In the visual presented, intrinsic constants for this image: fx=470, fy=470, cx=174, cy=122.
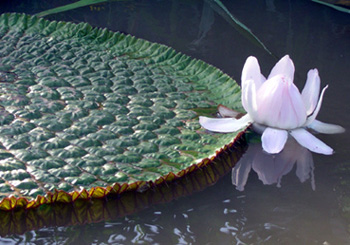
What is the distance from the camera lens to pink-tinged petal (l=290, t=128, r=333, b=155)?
96cm

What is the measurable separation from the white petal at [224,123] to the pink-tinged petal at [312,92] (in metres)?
0.14

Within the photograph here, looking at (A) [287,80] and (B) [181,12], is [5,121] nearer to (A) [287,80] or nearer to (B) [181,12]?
(A) [287,80]

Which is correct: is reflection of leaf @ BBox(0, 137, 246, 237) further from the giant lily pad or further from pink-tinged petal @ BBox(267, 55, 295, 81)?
pink-tinged petal @ BBox(267, 55, 295, 81)

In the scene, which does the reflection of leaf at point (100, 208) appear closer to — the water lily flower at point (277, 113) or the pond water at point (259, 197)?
the pond water at point (259, 197)

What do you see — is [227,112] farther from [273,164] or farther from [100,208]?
[100,208]

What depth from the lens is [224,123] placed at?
1018 millimetres

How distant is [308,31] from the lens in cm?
171

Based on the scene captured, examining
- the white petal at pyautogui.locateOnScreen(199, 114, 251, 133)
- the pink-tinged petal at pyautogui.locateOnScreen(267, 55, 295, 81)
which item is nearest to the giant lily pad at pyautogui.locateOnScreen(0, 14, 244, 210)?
the white petal at pyautogui.locateOnScreen(199, 114, 251, 133)

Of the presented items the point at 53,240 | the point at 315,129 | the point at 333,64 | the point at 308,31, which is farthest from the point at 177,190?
the point at 308,31

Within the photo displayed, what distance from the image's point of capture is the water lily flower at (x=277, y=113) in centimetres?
96

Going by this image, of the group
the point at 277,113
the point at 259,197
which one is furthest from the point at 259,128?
the point at 259,197

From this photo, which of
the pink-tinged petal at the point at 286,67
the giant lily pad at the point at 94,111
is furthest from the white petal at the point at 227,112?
the pink-tinged petal at the point at 286,67

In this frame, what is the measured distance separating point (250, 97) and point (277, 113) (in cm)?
6

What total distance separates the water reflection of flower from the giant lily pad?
63mm
